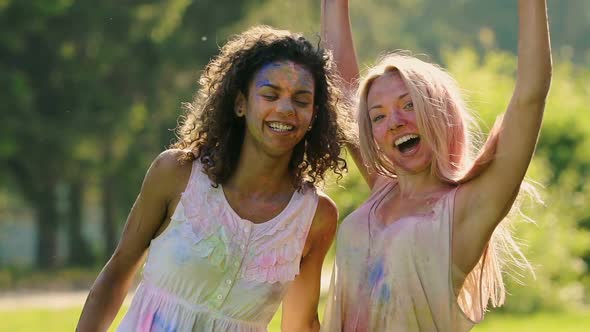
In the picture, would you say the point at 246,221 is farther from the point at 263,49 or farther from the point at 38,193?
the point at 38,193

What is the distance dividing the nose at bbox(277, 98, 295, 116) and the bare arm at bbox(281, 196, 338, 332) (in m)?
0.41

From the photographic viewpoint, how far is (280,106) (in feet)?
12.3

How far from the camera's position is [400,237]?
11.7 feet

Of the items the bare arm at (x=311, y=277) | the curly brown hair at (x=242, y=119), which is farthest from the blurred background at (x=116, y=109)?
the curly brown hair at (x=242, y=119)

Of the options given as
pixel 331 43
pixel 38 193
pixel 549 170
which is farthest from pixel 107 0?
pixel 331 43

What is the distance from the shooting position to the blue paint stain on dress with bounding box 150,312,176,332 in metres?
3.77

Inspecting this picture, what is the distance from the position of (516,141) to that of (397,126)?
16.8 inches

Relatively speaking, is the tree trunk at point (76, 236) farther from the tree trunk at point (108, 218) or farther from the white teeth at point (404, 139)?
the white teeth at point (404, 139)

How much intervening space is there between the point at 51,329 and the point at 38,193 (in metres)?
14.7

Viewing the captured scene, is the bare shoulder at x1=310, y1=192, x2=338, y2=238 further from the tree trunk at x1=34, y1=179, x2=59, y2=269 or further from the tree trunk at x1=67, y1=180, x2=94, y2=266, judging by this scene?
the tree trunk at x1=67, y1=180, x2=94, y2=266

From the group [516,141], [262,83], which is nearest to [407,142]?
[516,141]

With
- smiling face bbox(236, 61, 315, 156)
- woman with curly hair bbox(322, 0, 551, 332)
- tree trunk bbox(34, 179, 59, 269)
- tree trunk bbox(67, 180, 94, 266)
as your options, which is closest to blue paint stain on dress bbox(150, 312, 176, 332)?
woman with curly hair bbox(322, 0, 551, 332)

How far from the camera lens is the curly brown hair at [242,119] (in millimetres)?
3863

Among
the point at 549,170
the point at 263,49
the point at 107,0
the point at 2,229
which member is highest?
the point at 107,0
